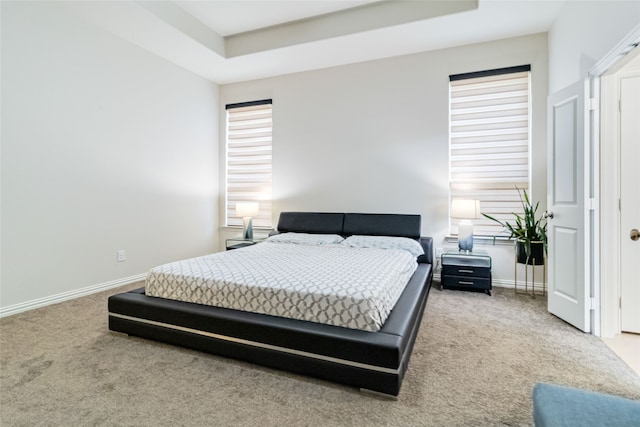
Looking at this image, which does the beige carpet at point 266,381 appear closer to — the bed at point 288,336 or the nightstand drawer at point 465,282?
the bed at point 288,336

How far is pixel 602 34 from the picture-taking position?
2326 millimetres

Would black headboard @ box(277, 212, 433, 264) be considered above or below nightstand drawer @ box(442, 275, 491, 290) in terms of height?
above

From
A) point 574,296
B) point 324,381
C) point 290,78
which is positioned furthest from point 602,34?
point 290,78

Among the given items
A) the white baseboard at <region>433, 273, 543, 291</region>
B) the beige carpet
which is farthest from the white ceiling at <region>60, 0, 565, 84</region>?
the beige carpet

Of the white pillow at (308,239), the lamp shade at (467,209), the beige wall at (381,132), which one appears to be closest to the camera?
the lamp shade at (467,209)

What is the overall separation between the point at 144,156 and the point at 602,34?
4847 millimetres

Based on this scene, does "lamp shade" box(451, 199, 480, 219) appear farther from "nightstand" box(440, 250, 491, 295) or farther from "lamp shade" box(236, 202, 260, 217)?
"lamp shade" box(236, 202, 260, 217)

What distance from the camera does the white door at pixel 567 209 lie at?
258 cm

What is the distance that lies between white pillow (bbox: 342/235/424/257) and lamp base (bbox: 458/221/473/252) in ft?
1.66

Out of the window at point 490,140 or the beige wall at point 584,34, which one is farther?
the window at point 490,140

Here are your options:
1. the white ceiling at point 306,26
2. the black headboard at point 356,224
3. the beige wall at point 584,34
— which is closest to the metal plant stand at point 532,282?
the black headboard at point 356,224

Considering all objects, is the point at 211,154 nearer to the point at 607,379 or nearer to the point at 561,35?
the point at 561,35

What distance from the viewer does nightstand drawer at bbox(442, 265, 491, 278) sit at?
3.50 m

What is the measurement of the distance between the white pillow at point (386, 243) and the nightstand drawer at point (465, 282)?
0.45 meters
